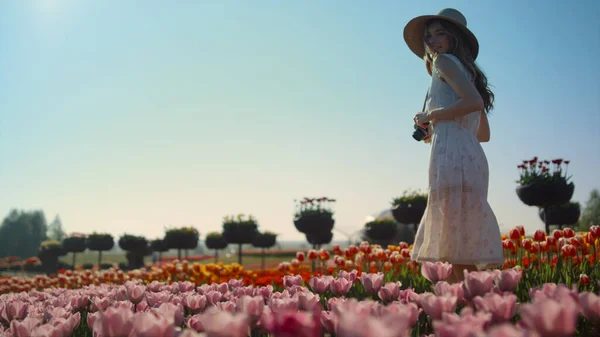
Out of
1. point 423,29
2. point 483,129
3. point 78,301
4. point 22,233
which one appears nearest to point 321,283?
point 78,301

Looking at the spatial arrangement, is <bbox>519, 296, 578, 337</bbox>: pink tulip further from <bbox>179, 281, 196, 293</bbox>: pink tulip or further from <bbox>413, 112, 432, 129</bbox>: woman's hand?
<bbox>413, 112, 432, 129</bbox>: woman's hand

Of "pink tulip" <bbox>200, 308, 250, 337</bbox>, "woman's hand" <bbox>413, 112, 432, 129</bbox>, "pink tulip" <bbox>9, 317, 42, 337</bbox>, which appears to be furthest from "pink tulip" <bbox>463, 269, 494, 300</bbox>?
"woman's hand" <bbox>413, 112, 432, 129</bbox>

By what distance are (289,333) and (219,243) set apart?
25185 mm

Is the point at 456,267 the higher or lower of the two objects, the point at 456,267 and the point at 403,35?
the lower

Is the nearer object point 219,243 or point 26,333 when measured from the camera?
point 26,333

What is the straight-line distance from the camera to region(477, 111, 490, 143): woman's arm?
4.58m

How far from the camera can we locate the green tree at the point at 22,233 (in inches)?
2303

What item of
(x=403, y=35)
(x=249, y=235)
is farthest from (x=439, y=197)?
(x=249, y=235)

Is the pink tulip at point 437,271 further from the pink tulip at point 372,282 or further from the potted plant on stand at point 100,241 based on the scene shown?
the potted plant on stand at point 100,241

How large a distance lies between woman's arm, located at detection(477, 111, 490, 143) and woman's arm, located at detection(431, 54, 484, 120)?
2.04 feet

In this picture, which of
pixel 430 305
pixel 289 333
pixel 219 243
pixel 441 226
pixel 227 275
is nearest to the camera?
pixel 289 333

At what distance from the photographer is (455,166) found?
12.8ft

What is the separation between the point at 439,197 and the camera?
394 cm

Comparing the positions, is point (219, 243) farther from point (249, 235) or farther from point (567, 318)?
point (567, 318)
